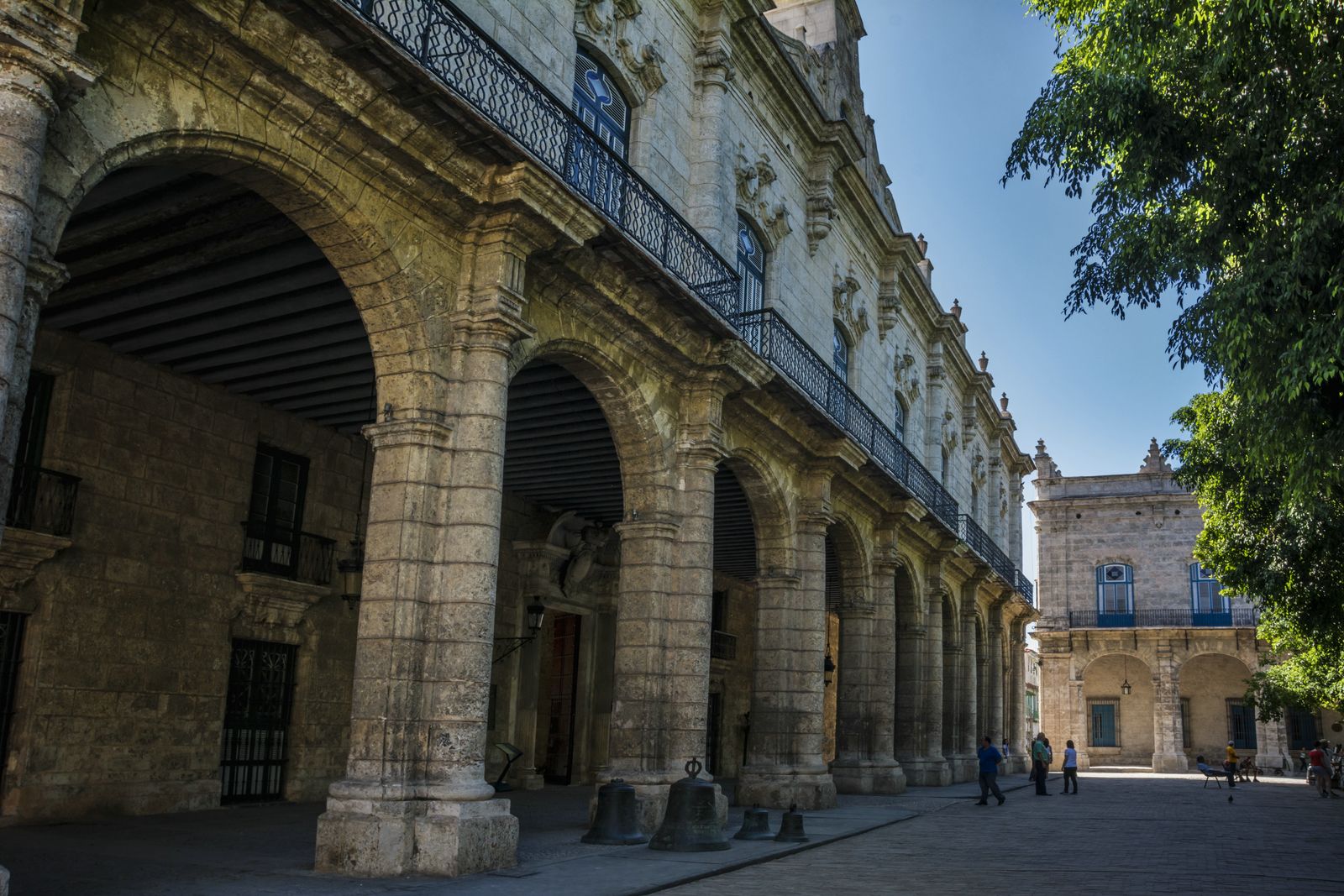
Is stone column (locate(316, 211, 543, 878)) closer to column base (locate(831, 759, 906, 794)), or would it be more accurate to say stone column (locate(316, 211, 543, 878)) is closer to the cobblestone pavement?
the cobblestone pavement

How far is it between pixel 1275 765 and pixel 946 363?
20.9 metres

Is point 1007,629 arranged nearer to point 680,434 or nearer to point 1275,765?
point 1275,765

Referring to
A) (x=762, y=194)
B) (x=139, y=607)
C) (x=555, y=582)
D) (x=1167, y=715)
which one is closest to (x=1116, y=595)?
(x=1167, y=715)

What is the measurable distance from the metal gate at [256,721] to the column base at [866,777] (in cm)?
968

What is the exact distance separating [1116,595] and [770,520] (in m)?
31.8

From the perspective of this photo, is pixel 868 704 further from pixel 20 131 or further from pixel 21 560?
pixel 20 131

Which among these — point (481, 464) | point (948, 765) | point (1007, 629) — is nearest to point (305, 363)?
point (481, 464)

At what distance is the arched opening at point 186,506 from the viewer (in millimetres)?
10352

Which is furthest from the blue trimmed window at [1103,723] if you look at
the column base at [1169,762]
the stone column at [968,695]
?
the stone column at [968,695]

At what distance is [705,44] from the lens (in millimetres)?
15055

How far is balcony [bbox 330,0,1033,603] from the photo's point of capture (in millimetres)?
8977

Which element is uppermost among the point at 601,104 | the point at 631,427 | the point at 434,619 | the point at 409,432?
the point at 601,104

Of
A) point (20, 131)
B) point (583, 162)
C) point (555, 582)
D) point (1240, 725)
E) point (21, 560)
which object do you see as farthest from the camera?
point (1240, 725)

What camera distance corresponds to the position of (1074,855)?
1194cm
